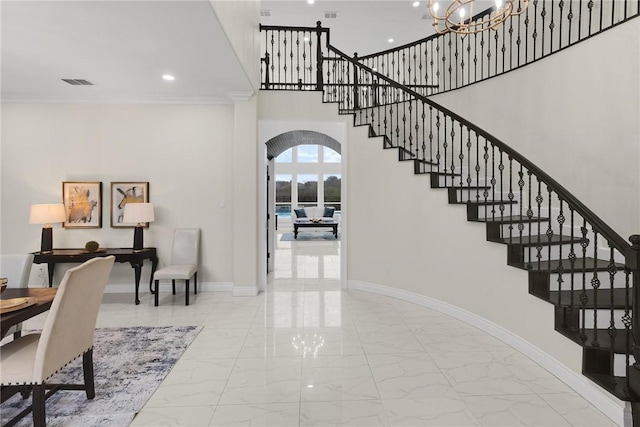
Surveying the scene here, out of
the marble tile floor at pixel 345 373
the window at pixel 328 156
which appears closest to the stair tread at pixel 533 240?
the marble tile floor at pixel 345 373

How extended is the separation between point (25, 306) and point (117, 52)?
8.44 ft

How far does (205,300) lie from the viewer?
504 cm

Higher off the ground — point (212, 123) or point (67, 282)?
point (212, 123)

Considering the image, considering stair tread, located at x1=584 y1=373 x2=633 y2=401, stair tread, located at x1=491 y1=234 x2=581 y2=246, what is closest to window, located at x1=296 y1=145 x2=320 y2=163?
stair tread, located at x1=491 y1=234 x2=581 y2=246

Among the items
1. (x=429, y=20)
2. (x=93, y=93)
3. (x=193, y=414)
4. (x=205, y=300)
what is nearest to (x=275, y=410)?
(x=193, y=414)

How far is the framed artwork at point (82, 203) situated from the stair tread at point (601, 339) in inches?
234

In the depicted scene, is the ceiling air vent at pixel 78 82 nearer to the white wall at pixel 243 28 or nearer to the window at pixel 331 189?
the white wall at pixel 243 28

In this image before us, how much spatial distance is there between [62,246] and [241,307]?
3.00 m

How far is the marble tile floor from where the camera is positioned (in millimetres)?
2318

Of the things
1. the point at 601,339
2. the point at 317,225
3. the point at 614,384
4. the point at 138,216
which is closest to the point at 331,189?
the point at 317,225

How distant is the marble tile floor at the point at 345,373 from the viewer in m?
2.32

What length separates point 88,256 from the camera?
15.7ft

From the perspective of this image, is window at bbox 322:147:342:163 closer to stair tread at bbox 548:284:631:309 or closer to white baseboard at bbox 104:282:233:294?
white baseboard at bbox 104:282:233:294

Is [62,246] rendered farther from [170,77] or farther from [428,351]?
[428,351]
